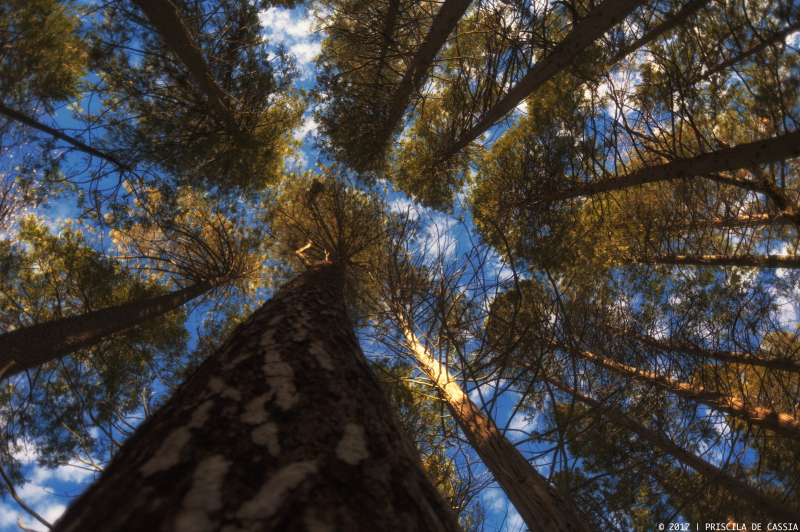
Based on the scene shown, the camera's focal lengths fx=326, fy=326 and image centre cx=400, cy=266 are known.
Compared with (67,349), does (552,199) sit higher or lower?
lower

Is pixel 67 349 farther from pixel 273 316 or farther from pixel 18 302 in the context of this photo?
pixel 273 316

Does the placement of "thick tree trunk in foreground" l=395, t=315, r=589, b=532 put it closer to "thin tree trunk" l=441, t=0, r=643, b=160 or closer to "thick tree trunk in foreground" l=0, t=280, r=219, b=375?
"thin tree trunk" l=441, t=0, r=643, b=160

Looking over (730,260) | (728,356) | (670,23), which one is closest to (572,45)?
(670,23)

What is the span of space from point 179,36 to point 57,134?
199 centimetres

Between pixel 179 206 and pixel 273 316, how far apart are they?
5.17 metres

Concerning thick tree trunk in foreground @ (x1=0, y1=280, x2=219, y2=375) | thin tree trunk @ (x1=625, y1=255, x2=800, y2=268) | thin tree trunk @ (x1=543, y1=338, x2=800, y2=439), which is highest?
thick tree trunk in foreground @ (x1=0, y1=280, x2=219, y2=375)

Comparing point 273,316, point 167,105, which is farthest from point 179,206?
point 273,316

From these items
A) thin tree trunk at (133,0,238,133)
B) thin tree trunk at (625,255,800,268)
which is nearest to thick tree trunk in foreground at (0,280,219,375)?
thin tree trunk at (133,0,238,133)

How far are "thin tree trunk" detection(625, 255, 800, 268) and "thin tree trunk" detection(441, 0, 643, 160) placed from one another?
12.6 feet

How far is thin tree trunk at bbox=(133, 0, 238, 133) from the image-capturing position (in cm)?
326

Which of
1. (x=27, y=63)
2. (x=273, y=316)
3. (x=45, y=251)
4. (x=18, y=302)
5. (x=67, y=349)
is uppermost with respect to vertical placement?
(x=45, y=251)

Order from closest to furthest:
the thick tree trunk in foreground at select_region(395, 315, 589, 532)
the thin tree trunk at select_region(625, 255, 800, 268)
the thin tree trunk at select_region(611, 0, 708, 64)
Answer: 1. the thick tree trunk in foreground at select_region(395, 315, 589, 532)
2. the thin tree trunk at select_region(611, 0, 708, 64)
3. the thin tree trunk at select_region(625, 255, 800, 268)

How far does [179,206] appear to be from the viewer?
18.6ft

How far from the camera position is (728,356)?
14.0 ft
